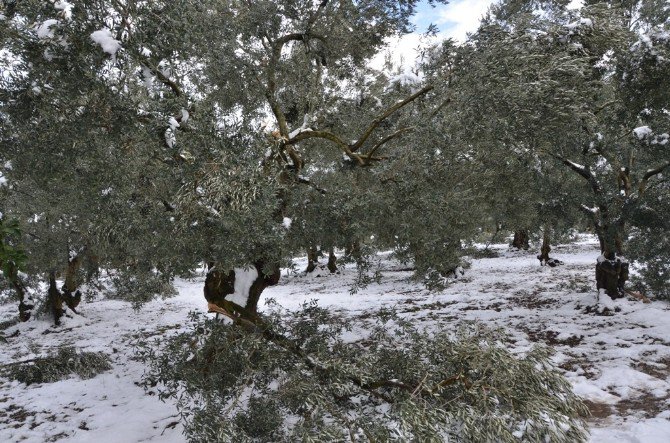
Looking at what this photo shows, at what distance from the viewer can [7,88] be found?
5.63 meters

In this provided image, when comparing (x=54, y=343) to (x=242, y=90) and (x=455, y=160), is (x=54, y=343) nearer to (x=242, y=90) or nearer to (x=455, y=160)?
(x=242, y=90)

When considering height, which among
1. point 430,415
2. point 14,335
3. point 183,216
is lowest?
point 14,335

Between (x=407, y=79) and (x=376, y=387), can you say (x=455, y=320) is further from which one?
(x=407, y=79)

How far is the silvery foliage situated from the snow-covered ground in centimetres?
115

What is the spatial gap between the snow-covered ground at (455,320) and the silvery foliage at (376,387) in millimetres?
1148

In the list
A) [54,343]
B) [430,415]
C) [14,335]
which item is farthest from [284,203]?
[14,335]

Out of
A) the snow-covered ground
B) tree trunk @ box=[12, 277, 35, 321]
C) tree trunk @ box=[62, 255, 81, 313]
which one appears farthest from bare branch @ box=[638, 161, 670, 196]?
tree trunk @ box=[12, 277, 35, 321]

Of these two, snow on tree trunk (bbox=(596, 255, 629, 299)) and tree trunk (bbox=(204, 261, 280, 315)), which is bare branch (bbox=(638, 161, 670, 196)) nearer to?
snow on tree trunk (bbox=(596, 255, 629, 299))

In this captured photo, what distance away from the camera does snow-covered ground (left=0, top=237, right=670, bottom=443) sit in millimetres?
6957

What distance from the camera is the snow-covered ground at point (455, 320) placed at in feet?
22.8

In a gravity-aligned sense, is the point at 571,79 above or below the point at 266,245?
above

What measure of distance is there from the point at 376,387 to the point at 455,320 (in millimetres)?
7240

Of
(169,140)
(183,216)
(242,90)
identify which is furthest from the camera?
(242,90)

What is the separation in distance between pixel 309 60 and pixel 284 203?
3816 millimetres
